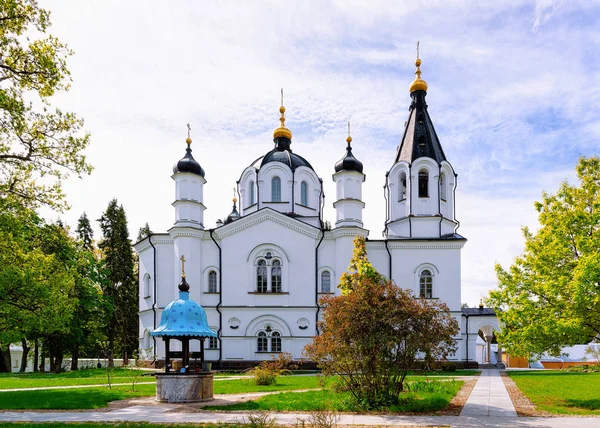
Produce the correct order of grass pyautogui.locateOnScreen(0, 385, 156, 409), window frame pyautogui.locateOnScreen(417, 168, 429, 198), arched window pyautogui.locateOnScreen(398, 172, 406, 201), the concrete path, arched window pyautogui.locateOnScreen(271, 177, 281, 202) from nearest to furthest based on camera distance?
the concrete path
grass pyautogui.locateOnScreen(0, 385, 156, 409)
window frame pyautogui.locateOnScreen(417, 168, 429, 198)
arched window pyautogui.locateOnScreen(398, 172, 406, 201)
arched window pyautogui.locateOnScreen(271, 177, 281, 202)

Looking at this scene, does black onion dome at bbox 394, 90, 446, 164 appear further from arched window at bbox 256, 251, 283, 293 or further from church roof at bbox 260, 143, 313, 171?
arched window at bbox 256, 251, 283, 293

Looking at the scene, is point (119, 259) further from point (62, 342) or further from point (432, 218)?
point (432, 218)

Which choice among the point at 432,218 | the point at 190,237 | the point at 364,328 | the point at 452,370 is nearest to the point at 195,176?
the point at 190,237

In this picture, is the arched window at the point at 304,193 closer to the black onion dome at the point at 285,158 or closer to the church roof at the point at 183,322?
the black onion dome at the point at 285,158

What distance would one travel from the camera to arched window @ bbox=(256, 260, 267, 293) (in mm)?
28547

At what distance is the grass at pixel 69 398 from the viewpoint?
13.1m

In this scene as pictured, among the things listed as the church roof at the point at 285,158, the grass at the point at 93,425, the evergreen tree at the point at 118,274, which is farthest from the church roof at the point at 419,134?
the grass at the point at 93,425

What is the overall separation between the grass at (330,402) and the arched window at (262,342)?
13.5 metres

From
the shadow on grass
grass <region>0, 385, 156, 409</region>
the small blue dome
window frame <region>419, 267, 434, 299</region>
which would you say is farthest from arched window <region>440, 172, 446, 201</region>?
grass <region>0, 385, 156, 409</region>

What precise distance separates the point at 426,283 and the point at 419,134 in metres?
8.92

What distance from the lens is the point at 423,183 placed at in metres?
30.0

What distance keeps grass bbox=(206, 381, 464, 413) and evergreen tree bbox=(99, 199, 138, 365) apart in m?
25.7

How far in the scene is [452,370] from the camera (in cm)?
2666

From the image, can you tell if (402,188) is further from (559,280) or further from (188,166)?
(559,280)
